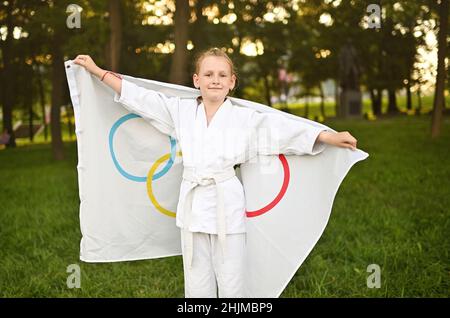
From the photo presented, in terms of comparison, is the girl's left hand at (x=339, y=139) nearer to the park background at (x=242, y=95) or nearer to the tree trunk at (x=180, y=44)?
the park background at (x=242, y=95)

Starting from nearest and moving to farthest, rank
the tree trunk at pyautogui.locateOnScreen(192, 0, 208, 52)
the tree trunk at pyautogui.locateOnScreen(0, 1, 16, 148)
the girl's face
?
the girl's face → the tree trunk at pyautogui.locateOnScreen(192, 0, 208, 52) → the tree trunk at pyautogui.locateOnScreen(0, 1, 16, 148)

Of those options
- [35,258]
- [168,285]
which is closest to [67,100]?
[35,258]

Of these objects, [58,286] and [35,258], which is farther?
[35,258]

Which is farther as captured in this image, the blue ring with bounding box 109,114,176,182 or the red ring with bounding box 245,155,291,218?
the blue ring with bounding box 109,114,176,182

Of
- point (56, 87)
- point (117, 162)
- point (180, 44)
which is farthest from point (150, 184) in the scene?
point (56, 87)

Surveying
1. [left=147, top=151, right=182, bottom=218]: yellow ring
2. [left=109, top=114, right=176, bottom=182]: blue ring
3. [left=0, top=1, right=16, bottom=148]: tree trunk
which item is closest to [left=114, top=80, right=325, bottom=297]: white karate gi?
[left=109, top=114, right=176, bottom=182]: blue ring

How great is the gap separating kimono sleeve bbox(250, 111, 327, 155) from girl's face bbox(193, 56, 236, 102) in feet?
0.76

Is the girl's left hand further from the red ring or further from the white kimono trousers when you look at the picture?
the red ring

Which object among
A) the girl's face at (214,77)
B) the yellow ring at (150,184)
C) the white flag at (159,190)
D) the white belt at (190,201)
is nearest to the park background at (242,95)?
the white flag at (159,190)

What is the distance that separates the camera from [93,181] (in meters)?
2.91

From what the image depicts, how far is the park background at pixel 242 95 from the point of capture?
376 cm

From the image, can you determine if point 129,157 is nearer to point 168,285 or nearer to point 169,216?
point 169,216

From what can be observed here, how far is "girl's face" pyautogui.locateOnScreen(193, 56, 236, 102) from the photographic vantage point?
2.46 m

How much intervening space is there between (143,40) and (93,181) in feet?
32.4
